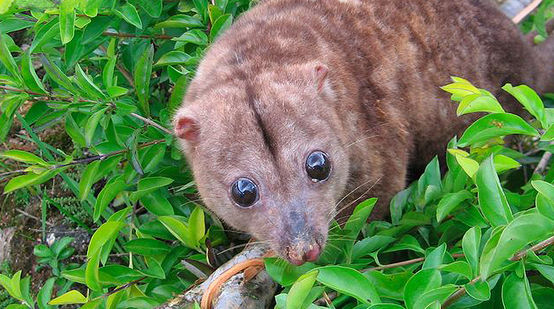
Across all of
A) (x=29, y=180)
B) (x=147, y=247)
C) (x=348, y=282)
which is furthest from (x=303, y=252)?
(x=29, y=180)

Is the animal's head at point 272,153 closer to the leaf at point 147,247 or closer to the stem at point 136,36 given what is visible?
the leaf at point 147,247

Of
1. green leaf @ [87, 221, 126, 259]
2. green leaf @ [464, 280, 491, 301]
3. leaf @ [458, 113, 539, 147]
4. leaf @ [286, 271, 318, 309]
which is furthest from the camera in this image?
green leaf @ [87, 221, 126, 259]

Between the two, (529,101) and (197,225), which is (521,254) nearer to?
(529,101)

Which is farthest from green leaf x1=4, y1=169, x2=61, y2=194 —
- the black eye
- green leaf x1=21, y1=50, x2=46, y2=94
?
the black eye

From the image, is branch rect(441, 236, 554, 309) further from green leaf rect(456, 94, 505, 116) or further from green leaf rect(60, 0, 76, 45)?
green leaf rect(60, 0, 76, 45)

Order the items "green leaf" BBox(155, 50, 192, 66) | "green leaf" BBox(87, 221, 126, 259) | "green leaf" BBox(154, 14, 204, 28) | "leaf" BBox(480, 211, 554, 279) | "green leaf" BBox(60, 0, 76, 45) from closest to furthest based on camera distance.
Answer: "leaf" BBox(480, 211, 554, 279) → "green leaf" BBox(87, 221, 126, 259) → "green leaf" BBox(60, 0, 76, 45) → "green leaf" BBox(155, 50, 192, 66) → "green leaf" BBox(154, 14, 204, 28)

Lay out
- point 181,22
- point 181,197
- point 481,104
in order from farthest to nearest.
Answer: point 181,22, point 181,197, point 481,104
